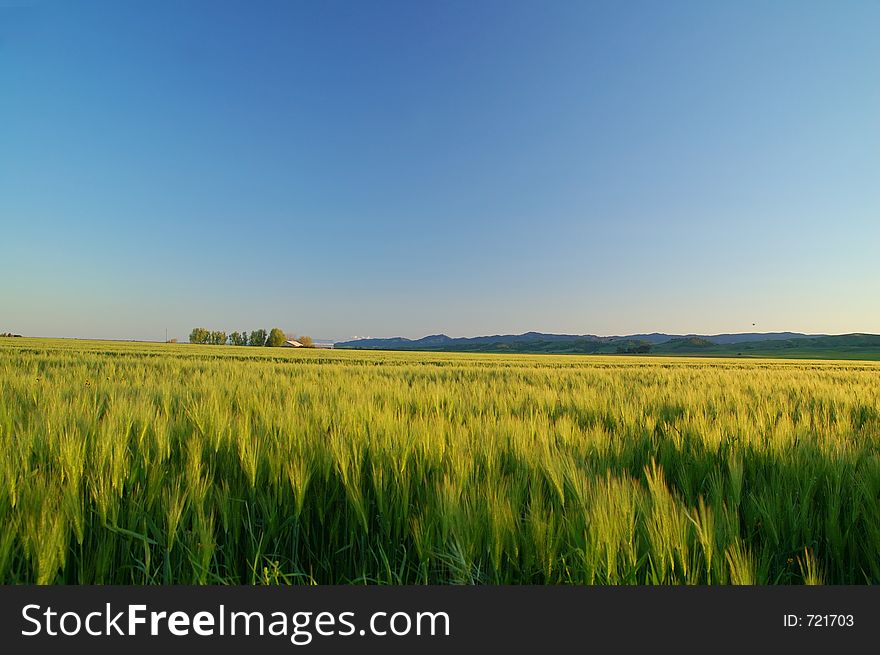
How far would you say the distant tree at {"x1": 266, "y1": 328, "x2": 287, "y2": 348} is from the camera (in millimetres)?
111688

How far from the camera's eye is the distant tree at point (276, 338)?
111688mm

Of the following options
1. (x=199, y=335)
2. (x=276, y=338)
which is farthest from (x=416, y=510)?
(x=199, y=335)

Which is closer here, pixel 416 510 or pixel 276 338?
pixel 416 510

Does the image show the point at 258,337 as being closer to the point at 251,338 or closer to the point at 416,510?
the point at 251,338

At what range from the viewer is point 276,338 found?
111875 millimetres

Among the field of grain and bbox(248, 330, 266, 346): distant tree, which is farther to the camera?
bbox(248, 330, 266, 346): distant tree

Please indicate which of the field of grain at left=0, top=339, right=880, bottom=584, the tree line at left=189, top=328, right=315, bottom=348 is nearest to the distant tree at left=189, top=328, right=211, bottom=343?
the tree line at left=189, top=328, right=315, bottom=348

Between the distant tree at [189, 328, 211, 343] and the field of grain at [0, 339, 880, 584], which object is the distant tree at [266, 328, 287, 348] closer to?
the distant tree at [189, 328, 211, 343]

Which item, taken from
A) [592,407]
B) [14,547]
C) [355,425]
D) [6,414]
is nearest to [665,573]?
[355,425]

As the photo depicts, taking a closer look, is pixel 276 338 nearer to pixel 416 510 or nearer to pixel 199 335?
pixel 199 335

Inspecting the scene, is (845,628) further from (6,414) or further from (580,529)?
(6,414)

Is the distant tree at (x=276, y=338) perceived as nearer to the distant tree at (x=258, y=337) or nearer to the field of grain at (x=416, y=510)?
the distant tree at (x=258, y=337)

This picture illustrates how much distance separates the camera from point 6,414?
7.59 ft

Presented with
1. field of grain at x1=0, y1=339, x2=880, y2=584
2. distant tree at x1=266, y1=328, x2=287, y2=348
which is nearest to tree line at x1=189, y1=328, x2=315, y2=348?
distant tree at x1=266, y1=328, x2=287, y2=348
